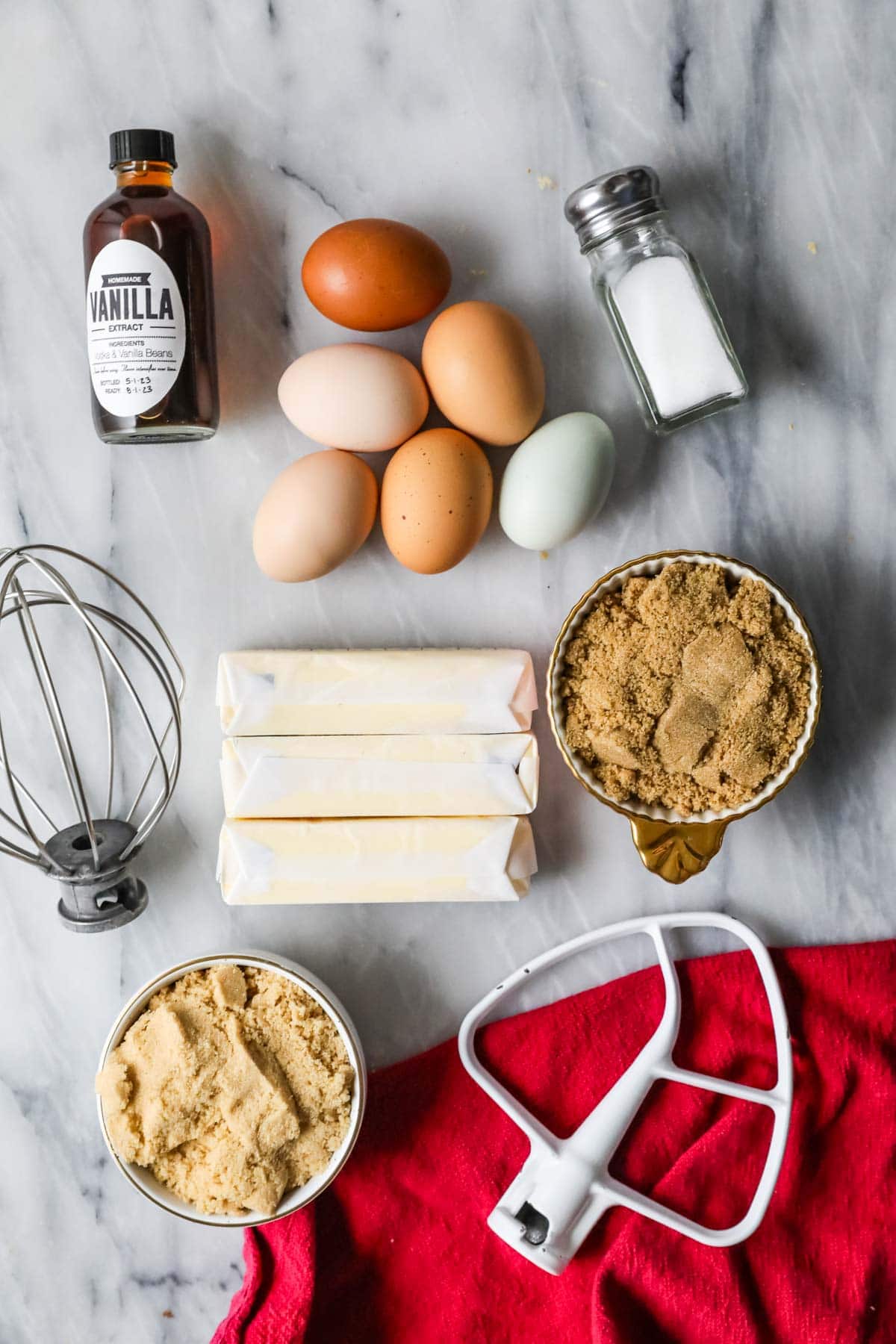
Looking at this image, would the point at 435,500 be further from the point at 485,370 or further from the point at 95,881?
the point at 95,881

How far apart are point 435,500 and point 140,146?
33 centimetres

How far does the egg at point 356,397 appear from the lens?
0.70 m

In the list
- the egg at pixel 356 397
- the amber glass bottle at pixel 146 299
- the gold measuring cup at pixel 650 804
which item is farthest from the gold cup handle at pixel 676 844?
the amber glass bottle at pixel 146 299

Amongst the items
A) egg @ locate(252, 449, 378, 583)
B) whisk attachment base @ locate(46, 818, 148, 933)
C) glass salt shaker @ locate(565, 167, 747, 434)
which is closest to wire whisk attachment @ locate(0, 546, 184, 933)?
whisk attachment base @ locate(46, 818, 148, 933)

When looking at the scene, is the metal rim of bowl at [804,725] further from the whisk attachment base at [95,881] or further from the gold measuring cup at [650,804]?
the whisk attachment base at [95,881]

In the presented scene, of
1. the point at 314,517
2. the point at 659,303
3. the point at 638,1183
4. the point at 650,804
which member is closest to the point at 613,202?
the point at 659,303

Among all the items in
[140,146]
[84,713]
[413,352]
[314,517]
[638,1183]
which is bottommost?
[638,1183]

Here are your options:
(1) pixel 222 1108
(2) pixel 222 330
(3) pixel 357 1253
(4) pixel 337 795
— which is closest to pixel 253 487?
(2) pixel 222 330

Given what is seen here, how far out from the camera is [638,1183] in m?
0.81

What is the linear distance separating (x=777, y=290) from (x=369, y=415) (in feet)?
1.16

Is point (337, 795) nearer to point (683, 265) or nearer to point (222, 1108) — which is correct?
point (222, 1108)

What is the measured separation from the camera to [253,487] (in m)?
0.79

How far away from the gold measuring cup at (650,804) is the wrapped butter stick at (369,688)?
5 centimetres

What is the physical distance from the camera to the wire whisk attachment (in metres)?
0.78
